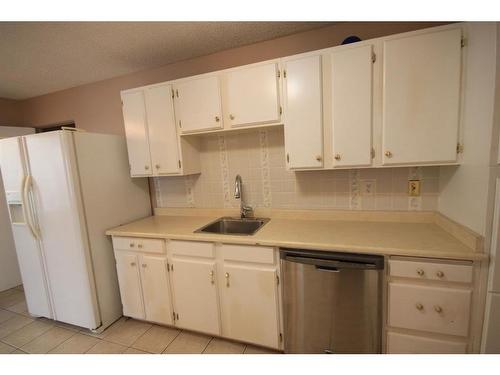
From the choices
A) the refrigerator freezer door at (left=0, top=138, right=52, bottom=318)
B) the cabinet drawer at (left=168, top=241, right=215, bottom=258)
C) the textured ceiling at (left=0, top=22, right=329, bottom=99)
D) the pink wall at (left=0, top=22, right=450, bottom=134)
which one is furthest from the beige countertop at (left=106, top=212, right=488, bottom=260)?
the textured ceiling at (left=0, top=22, right=329, bottom=99)

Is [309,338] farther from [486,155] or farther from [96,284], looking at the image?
[96,284]

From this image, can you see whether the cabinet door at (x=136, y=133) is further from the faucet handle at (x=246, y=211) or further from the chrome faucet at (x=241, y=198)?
the faucet handle at (x=246, y=211)

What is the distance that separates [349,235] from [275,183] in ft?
2.58

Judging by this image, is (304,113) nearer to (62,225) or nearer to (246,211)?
(246,211)

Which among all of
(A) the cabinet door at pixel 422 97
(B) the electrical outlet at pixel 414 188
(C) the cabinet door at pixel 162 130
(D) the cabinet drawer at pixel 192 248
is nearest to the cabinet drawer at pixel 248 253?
(D) the cabinet drawer at pixel 192 248

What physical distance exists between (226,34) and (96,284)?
95.2 inches

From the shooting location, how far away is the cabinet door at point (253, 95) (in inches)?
64.7

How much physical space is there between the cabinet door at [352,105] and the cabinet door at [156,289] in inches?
65.1

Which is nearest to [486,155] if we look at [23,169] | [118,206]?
[118,206]

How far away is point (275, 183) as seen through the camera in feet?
6.70

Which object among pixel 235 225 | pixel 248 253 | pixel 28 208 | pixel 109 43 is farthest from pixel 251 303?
pixel 109 43

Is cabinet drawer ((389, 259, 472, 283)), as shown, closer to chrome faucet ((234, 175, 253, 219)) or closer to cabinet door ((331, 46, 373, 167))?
cabinet door ((331, 46, 373, 167))

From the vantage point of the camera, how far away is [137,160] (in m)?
2.15

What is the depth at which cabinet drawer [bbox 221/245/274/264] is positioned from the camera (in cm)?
152
